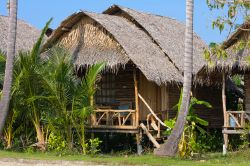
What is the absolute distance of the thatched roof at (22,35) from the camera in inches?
857

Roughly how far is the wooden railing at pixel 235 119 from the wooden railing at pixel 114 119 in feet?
9.07

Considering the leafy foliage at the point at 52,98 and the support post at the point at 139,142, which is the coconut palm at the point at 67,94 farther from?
the support post at the point at 139,142

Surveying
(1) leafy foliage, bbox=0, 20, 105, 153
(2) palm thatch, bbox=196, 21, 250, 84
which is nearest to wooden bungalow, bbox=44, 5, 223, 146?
(2) palm thatch, bbox=196, 21, 250, 84

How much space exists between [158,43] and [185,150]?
537 cm

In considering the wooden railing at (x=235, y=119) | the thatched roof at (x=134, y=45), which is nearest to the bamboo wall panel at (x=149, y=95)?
the thatched roof at (x=134, y=45)

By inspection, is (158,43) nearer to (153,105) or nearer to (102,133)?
(153,105)

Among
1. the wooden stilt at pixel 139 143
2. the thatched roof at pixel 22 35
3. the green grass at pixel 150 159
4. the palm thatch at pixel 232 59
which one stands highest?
the thatched roof at pixel 22 35

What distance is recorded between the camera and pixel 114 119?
18453 millimetres

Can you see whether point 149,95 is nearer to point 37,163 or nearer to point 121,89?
point 121,89

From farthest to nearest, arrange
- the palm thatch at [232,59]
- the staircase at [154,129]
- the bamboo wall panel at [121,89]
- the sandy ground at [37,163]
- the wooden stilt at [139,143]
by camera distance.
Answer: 1. the bamboo wall panel at [121,89]
2. the staircase at [154,129]
3. the wooden stilt at [139,143]
4. the palm thatch at [232,59]
5. the sandy ground at [37,163]

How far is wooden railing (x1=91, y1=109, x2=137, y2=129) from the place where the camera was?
57.4ft

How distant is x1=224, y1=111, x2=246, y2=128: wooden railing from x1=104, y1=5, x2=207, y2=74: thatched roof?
2286 mm

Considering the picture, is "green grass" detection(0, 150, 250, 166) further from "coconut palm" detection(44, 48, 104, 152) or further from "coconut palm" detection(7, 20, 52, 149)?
Result: "coconut palm" detection(7, 20, 52, 149)

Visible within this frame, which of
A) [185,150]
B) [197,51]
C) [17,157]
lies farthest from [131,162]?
[197,51]
